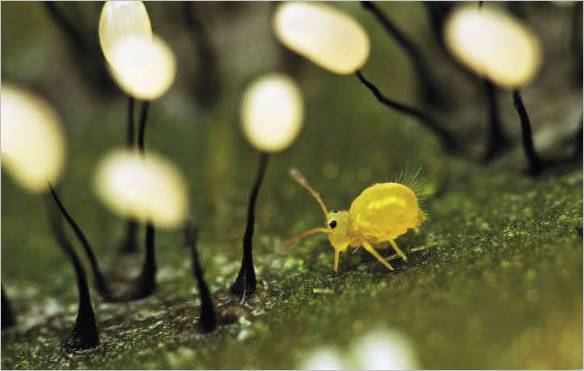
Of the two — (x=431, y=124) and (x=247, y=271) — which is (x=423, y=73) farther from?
(x=247, y=271)

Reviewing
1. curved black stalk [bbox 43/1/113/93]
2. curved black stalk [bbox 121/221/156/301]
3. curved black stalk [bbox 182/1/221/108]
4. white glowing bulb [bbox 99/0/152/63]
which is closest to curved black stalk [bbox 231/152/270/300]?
curved black stalk [bbox 121/221/156/301]

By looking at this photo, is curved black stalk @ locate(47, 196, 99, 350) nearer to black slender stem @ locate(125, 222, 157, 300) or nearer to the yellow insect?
black slender stem @ locate(125, 222, 157, 300)

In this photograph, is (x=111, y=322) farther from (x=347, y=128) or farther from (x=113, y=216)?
(x=347, y=128)

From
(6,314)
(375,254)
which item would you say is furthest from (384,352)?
(6,314)

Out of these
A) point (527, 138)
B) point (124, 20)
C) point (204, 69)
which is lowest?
point (527, 138)

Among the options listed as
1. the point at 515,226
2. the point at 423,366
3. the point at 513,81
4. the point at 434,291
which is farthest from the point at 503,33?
the point at 423,366

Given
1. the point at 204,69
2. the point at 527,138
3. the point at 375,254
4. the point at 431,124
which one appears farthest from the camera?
the point at 204,69
